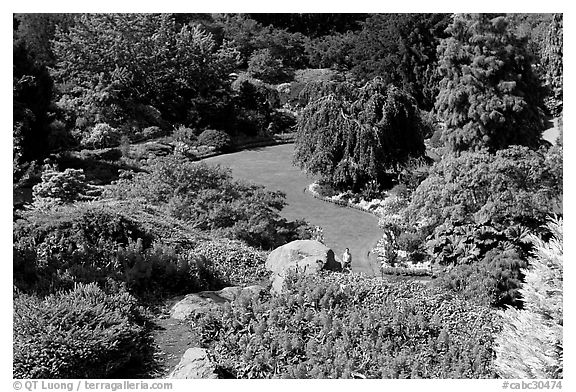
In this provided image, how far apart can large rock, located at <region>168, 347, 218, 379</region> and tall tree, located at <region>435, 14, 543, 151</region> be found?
13407mm

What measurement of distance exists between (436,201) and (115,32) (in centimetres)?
1654

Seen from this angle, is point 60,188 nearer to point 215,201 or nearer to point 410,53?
point 215,201

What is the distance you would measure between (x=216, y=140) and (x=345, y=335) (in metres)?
17.2

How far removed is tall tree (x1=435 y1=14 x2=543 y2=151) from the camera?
58.4ft

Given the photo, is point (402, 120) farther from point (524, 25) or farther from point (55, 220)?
point (524, 25)

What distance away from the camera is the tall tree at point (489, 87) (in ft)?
58.4

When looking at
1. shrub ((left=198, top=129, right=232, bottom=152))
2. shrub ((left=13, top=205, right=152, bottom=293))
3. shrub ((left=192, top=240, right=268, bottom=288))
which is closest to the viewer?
shrub ((left=13, top=205, right=152, bottom=293))

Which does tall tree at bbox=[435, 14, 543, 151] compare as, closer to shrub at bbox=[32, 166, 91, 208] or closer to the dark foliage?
shrub at bbox=[32, 166, 91, 208]

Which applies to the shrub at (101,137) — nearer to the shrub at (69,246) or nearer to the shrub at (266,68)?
the shrub at (266,68)

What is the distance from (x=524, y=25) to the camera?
114 feet

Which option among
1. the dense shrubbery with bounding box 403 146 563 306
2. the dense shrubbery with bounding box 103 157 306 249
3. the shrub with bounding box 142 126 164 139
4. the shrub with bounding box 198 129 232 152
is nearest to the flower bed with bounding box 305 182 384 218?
the dense shrubbery with bounding box 103 157 306 249

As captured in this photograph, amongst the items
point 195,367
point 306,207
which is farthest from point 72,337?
point 306,207

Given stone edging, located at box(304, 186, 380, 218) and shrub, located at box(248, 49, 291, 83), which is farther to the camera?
shrub, located at box(248, 49, 291, 83)

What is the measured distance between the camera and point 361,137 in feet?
57.4
